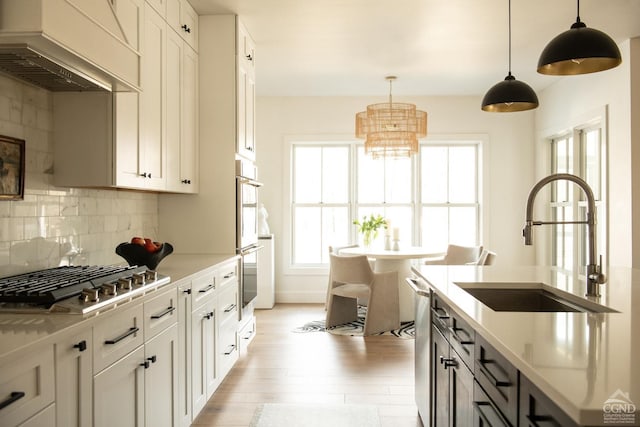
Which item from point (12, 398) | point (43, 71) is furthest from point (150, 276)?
point (12, 398)

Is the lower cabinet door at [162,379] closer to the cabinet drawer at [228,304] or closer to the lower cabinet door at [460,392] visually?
the cabinet drawer at [228,304]

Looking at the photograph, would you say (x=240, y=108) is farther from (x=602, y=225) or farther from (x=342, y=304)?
(x=602, y=225)

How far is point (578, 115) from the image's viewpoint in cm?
553

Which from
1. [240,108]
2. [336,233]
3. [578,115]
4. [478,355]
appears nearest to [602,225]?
[578,115]

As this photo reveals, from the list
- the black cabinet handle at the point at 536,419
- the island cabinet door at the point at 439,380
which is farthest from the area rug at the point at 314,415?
the black cabinet handle at the point at 536,419

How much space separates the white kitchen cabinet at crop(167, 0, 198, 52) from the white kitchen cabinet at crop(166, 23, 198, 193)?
5 cm

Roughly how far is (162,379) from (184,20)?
2576mm

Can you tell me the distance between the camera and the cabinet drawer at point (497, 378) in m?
1.30

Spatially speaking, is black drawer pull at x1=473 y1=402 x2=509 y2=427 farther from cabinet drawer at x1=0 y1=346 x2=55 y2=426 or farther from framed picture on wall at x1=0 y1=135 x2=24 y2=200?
framed picture on wall at x1=0 y1=135 x2=24 y2=200

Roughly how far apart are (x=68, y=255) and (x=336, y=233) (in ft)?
15.2

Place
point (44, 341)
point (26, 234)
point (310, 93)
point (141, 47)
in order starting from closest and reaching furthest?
1. point (44, 341)
2. point (26, 234)
3. point (141, 47)
4. point (310, 93)

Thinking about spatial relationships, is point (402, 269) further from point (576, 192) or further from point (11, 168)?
point (11, 168)

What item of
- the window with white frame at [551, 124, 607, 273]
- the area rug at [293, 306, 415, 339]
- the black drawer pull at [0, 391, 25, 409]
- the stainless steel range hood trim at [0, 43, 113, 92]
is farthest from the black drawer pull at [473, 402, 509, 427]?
the window with white frame at [551, 124, 607, 273]

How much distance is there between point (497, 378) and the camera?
56.7 inches
